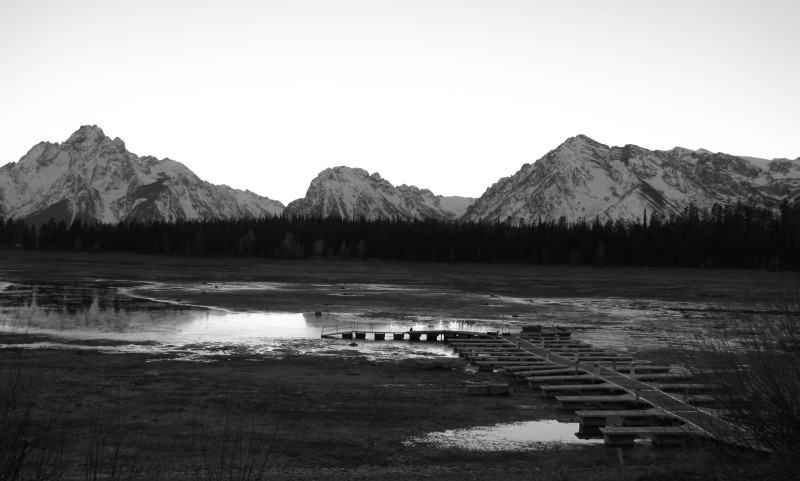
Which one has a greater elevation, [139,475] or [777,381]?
[777,381]

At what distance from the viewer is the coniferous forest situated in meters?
142

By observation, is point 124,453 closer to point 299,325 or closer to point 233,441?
point 233,441

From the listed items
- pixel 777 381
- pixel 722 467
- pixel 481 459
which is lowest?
pixel 481 459

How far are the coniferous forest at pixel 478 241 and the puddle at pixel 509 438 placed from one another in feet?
416

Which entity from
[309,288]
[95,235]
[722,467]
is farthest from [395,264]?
[722,467]

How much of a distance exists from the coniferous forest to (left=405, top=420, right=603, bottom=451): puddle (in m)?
127

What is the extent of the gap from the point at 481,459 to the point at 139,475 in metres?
8.00

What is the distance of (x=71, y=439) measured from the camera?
17719 mm

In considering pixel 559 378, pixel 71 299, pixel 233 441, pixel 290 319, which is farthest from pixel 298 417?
pixel 71 299

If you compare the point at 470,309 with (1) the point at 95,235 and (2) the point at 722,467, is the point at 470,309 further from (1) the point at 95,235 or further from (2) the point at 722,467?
(1) the point at 95,235

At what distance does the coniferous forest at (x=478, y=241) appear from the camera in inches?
5600

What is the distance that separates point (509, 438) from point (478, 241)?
14283 cm

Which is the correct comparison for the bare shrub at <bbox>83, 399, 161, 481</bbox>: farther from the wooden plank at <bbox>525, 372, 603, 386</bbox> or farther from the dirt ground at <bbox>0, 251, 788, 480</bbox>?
the wooden plank at <bbox>525, 372, 603, 386</bbox>

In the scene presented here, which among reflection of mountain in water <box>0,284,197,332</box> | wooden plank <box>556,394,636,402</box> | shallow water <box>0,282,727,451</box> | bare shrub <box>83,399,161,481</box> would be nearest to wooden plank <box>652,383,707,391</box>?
wooden plank <box>556,394,636,402</box>
